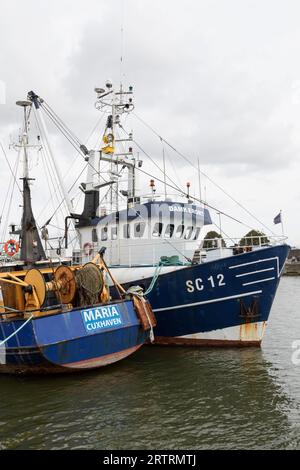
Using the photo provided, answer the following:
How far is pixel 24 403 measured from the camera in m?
9.78

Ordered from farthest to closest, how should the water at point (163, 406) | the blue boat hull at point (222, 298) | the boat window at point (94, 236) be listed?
the boat window at point (94, 236), the blue boat hull at point (222, 298), the water at point (163, 406)

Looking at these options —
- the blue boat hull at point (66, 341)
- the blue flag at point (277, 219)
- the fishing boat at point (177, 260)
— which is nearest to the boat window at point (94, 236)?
the fishing boat at point (177, 260)

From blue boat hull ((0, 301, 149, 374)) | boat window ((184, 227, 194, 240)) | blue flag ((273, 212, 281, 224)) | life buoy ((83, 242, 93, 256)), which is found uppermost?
blue flag ((273, 212, 281, 224))

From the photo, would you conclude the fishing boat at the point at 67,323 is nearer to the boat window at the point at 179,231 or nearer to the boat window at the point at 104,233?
the boat window at the point at 104,233

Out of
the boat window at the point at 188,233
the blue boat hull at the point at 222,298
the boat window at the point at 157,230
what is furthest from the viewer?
the boat window at the point at 188,233

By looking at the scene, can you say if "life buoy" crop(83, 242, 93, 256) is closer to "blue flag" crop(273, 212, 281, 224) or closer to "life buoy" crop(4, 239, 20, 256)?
"life buoy" crop(4, 239, 20, 256)

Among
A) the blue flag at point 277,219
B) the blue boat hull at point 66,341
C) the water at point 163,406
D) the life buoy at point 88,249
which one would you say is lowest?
the water at point 163,406

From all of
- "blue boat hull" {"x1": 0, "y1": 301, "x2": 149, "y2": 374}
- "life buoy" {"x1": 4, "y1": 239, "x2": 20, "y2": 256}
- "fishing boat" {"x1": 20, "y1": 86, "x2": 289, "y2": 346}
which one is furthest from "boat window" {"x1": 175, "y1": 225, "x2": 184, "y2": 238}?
"life buoy" {"x1": 4, "y1": 239, "x2": 20, "y2": 256}

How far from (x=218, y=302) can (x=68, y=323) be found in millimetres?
5454

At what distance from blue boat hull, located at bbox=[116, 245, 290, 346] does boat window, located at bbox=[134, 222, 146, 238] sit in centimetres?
268

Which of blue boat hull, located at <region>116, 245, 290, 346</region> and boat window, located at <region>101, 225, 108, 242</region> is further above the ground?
boat window, located at <region>101, 225, 108, 242</region>

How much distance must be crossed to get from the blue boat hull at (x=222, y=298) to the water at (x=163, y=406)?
3.52ft

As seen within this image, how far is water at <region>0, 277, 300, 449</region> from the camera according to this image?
7.96 metres

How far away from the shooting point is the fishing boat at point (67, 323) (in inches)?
443
